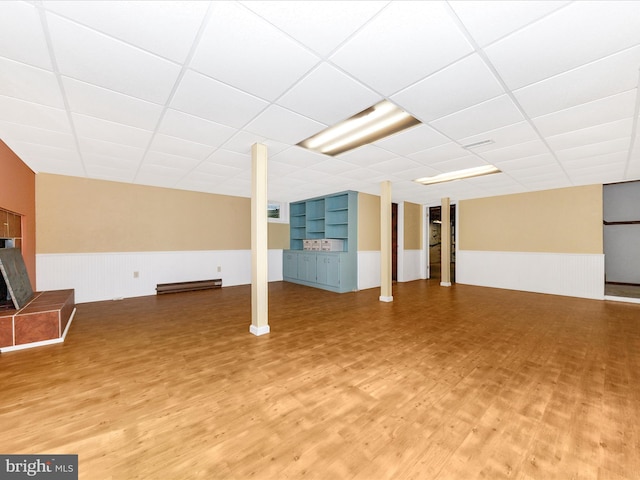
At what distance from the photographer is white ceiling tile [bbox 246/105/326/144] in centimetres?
272

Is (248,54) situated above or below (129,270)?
above

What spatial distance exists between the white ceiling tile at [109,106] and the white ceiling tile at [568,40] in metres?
2.98

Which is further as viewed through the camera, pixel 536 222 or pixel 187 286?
pixel 536 222

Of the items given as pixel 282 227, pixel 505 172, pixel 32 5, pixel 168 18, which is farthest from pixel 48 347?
pixel 505 172

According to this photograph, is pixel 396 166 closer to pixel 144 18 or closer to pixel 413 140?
pixel 413 140

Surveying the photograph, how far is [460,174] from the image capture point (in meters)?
5.42

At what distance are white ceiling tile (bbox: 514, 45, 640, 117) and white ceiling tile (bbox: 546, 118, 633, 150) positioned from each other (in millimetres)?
893

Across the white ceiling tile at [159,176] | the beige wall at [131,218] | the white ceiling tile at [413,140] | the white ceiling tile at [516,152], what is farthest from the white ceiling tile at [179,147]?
the white ceiling tile at [516,152]

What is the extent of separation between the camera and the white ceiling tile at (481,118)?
2.52m

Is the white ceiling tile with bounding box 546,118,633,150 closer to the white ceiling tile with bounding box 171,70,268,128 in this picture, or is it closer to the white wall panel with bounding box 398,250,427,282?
the white ceiling tile with bounding box 171,70,268,128

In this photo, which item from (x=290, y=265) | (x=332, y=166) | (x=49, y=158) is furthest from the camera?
(x=290, y=265)

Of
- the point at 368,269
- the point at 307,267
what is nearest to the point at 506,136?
the point at 368,269

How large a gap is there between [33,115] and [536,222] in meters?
9.59

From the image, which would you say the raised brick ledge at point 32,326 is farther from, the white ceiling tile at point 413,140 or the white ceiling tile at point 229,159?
the white ceiling tile at point 413,140
